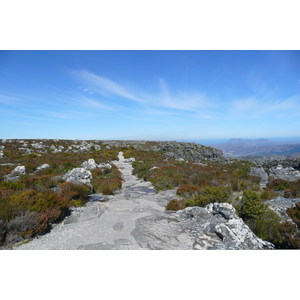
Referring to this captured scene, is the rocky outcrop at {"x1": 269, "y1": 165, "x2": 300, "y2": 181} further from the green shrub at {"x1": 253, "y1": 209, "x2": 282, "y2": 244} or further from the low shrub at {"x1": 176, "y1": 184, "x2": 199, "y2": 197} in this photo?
the green shrub at {"x1": 253, "y1": 209, "x2": 282, "y2": 244}

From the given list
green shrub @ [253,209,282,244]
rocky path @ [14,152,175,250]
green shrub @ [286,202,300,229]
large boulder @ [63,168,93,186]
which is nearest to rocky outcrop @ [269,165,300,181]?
green shrub @ [286,202,300,229]

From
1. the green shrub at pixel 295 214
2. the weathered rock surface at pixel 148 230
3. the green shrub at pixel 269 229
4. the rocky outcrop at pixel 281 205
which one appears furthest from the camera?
the rocky outcrop at pixel 281 205

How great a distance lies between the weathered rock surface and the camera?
496cm

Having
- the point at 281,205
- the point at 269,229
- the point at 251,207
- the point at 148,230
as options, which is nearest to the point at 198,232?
the point at 148,230

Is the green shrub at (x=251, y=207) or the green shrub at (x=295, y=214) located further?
the green shrub at (x=251, y=207)

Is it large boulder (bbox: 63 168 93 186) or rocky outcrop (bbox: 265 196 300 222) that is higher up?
large boulder (bbox: 63 168 93 186)

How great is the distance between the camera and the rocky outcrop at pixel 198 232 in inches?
196

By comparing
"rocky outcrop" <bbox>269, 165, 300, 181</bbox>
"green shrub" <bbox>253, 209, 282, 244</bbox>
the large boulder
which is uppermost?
the large boulder

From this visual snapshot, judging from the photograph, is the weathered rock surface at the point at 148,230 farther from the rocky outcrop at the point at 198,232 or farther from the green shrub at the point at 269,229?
the green shrub at the point at 269,229

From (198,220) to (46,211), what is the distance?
592cm

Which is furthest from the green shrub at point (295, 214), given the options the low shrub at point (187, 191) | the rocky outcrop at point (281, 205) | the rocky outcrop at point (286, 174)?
the rocky outcrop at point (286, 174)

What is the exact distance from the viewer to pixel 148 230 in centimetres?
589

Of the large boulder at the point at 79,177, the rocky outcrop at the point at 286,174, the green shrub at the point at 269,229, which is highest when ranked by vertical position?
the large boulder at the point at 79,177

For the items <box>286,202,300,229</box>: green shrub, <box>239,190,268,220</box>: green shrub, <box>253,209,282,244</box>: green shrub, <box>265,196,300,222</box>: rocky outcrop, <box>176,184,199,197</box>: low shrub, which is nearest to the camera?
<box>253,209,282,244</box>: green shrub
